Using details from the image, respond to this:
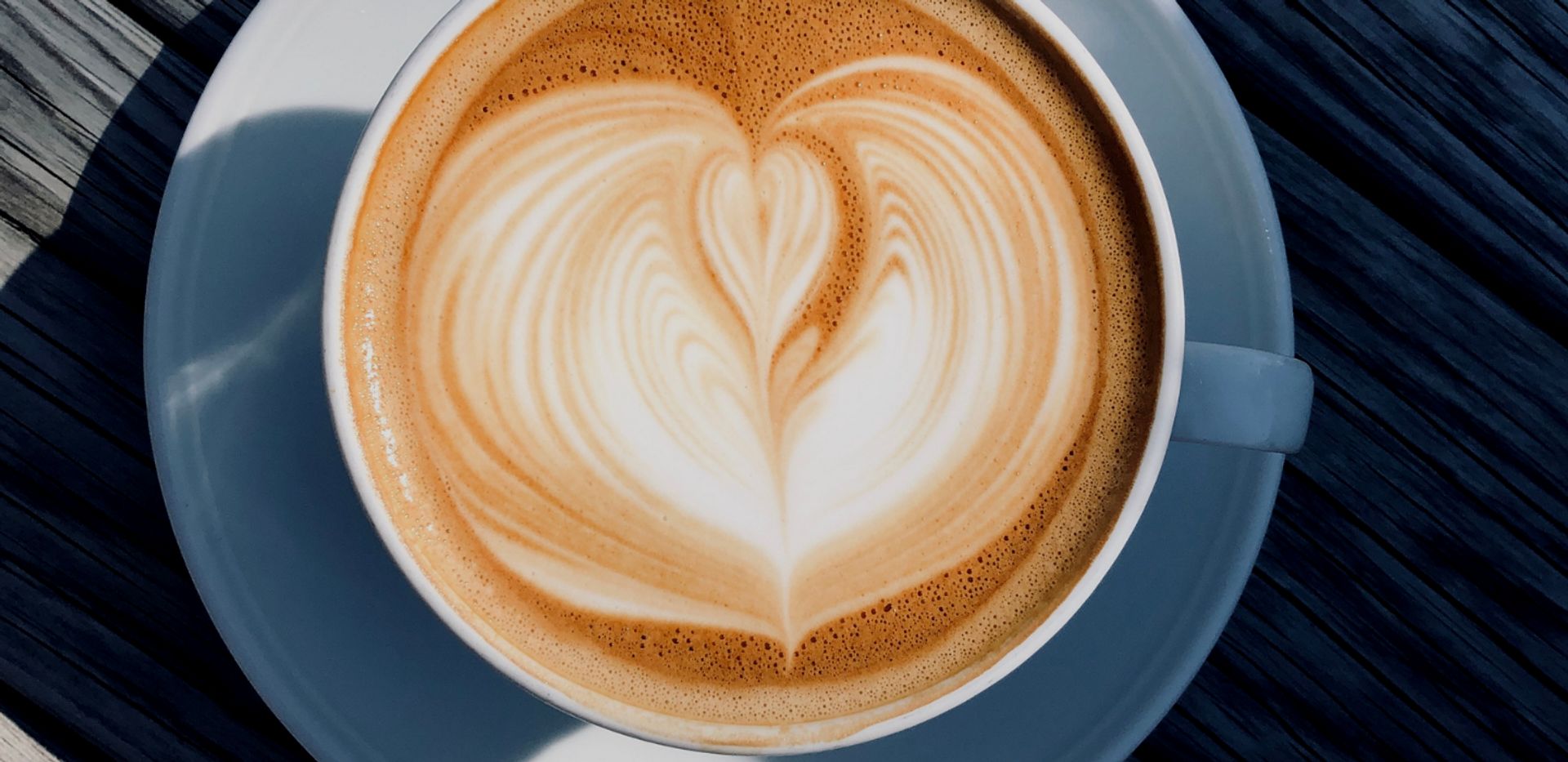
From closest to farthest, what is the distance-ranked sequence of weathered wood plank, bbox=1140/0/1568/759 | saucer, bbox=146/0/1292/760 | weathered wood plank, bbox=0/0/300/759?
saucer, bbox=146/0/1292/760
weathered wood plank, bbox=0/0/300/759
weathered wood plank, bbox=1140/0/1568/759

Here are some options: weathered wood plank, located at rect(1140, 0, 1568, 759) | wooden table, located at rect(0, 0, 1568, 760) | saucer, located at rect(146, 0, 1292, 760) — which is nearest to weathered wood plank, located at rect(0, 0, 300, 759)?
wooden table, located at rect(0, 0, 1568, 760)

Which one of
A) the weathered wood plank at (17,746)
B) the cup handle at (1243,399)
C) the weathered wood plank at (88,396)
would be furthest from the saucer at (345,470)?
the weathered wood plank at (17,746)

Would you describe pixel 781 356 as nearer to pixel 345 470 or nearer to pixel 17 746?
pixel 345 470

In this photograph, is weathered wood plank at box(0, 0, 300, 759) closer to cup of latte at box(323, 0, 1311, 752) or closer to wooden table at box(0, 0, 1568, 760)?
wooden table at box(0, 0, 1568, 760)

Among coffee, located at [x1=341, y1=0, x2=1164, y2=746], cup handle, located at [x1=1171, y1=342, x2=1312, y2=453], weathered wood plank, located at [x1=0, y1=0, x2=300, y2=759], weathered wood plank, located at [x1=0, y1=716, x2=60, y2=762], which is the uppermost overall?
cup handle, located at [x1=1171, y1=342, x2=1312, y2=453]

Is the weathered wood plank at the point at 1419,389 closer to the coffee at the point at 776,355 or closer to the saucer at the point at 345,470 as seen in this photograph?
the saucer at the point at 345,470

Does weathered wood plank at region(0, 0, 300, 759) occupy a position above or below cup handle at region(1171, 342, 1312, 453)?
below

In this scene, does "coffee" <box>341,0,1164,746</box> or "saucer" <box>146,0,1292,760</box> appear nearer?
"coffee" <box>341,0,1164,746</box>

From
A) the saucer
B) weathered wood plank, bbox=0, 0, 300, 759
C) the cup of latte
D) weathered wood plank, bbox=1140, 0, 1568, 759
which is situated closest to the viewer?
the cup of latte

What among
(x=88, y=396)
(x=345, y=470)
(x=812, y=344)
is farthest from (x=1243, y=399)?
(x=88, y=396)

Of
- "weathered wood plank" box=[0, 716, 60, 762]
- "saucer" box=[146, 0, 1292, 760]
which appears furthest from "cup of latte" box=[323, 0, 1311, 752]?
"weathered wood plank" box=[0, 716, 60, 762]
